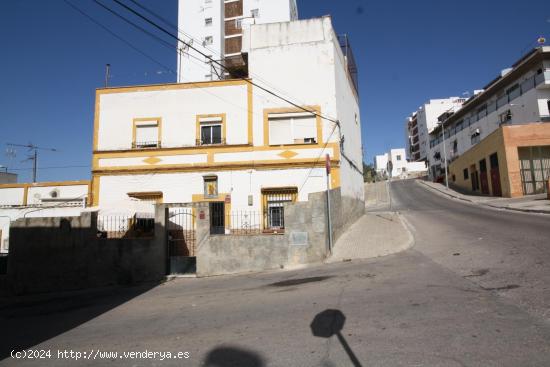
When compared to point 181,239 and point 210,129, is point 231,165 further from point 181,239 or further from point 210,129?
point 181,239

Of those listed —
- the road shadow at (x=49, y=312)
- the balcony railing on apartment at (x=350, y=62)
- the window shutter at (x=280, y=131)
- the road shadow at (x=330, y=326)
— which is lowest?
the road shadow at (x=49, y=312)

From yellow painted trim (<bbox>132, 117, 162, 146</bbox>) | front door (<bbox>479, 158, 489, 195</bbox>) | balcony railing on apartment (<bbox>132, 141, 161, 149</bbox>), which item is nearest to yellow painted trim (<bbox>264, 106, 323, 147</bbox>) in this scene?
yellow painted trim (<bbox>132, 117, 162, 146</bbox>)

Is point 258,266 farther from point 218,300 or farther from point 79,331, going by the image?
point 79,331

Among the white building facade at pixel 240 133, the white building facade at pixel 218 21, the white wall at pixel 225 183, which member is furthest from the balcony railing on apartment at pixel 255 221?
the white building facade at pixel 218 21

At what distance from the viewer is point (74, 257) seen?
11.8 metres

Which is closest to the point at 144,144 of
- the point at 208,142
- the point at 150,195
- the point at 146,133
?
the point at 146,133

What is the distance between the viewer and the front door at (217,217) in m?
15.1

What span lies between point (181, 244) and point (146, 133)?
23.3 feet

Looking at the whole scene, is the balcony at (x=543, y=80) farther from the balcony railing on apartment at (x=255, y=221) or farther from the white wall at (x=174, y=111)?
the balcony railing on apartment at (x=255, y=221)

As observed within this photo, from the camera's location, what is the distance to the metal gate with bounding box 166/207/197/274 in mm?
11797

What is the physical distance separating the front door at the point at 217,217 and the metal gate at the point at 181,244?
1.46 m

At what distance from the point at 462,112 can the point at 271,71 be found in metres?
43.3

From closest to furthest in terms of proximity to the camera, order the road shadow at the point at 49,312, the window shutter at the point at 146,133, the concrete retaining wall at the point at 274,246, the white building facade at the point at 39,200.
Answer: the road shadow at the point at 49,312, the concrete retaining wall at the point at 274,246, the window shutter at the point at 146,133, the white building facade at the point at 39,200

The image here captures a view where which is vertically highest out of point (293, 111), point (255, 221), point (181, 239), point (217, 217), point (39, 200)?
point (293, 111)
